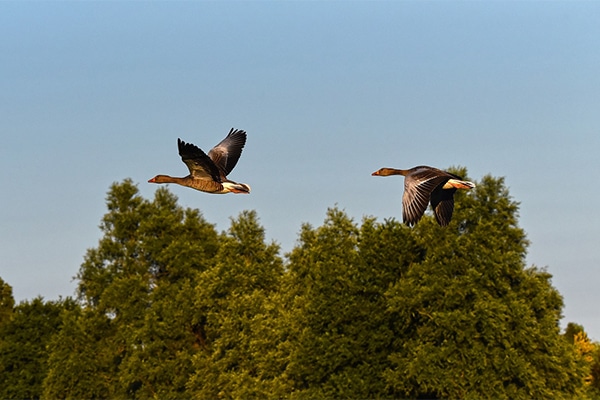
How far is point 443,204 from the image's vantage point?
94.3 feet

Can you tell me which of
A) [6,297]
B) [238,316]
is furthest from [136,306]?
[6,297]

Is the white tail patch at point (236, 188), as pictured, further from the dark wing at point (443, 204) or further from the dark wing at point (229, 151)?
the dark wing at point (443, 204)

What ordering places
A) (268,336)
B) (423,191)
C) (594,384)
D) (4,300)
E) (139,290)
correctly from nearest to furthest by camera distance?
1. (423,191)
2. (268,336)
3. (139,290)
4. (594,384)
5. (4,300)

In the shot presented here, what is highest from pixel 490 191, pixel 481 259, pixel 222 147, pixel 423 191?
pixel 490 191

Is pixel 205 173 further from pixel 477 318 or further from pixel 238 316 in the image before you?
pixel 238 316

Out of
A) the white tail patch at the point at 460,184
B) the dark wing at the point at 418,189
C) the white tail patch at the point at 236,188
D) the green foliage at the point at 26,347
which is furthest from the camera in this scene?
the green foliage at the point at 26,347

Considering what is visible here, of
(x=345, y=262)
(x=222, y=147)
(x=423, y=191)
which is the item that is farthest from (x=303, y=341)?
(x=423, y=191)

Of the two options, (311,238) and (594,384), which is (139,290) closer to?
(311,238)

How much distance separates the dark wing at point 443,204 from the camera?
28219 millimetres

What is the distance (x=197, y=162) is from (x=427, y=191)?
529 cm

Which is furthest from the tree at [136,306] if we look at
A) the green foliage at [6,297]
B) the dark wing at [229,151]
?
the dark wing at [229,151]

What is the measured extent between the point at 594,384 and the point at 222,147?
278 feet

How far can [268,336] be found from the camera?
76.4 metres

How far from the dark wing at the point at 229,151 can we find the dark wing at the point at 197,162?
1.54m
